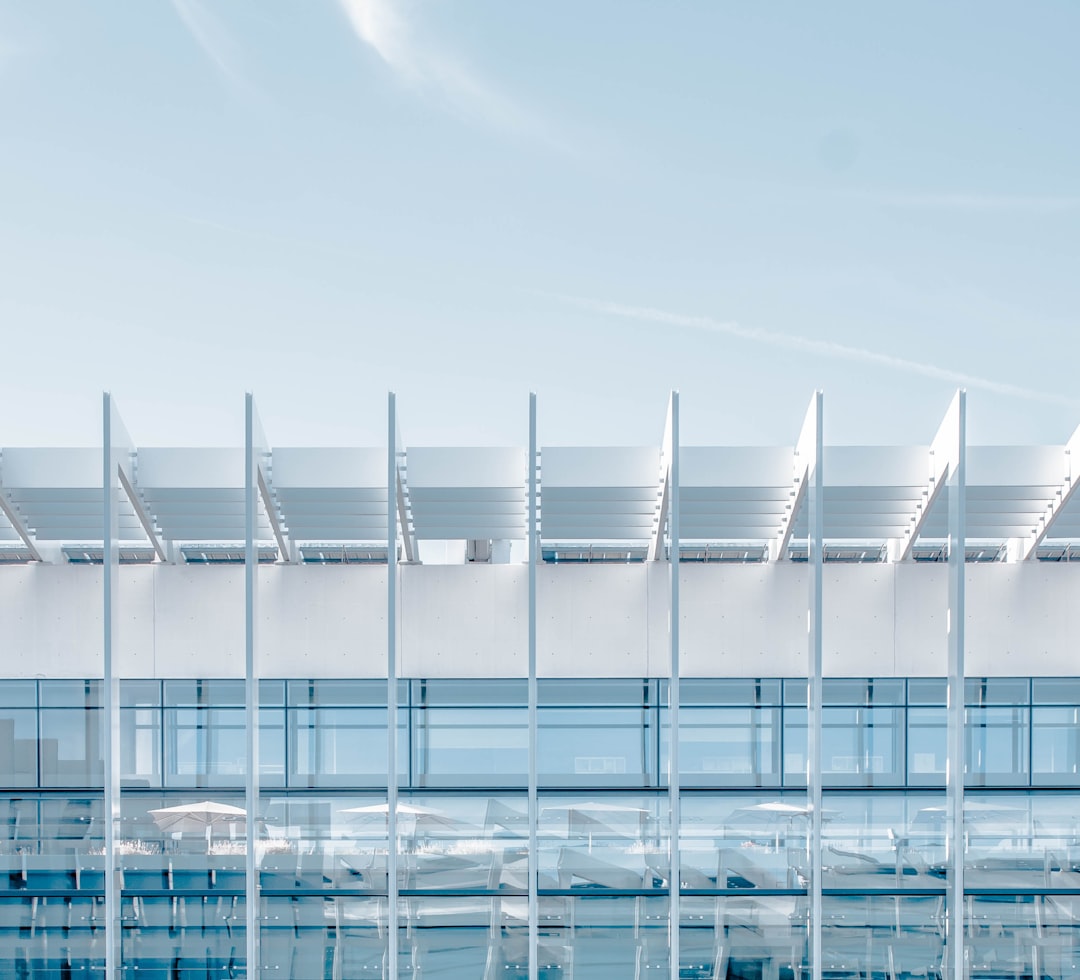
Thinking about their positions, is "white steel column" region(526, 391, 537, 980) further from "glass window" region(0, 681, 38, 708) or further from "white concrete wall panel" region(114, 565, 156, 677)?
"glass window" region(0, 681, 38, 708)

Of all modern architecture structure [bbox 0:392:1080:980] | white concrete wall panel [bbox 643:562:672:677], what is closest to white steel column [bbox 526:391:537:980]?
modern architecture structure [bbox 0:392:1080:980]

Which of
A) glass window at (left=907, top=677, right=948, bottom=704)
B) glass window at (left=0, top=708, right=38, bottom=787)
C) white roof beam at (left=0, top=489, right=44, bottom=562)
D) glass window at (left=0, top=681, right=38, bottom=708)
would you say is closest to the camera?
white roof beam at (left=0, top=489, right=44, bottom=562)

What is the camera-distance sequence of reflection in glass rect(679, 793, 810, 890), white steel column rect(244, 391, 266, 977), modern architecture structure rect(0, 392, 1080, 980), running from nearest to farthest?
1. white steel column rect(244, 391, 266, 977)
2. modern architecture structure rect(0, 392, 1080, 980)
3. reflection in glass rect(679, 793, 810, 890)

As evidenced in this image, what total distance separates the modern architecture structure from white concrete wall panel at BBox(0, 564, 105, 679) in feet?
0.17

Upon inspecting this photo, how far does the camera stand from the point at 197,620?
18141 millimetres

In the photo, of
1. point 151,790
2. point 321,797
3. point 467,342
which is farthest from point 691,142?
point 151,790

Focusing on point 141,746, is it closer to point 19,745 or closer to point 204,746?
point 204,746

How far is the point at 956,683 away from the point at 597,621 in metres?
5.98

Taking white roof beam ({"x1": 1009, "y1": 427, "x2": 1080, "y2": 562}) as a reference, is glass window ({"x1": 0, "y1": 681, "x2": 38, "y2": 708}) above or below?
below

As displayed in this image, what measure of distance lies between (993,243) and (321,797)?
75.0 feet

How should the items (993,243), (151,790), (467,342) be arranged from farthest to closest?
(467,342)
(993,243)
(151,790)

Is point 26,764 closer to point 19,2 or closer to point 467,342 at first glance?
point 19,2

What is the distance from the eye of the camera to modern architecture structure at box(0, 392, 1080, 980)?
15.6 meters

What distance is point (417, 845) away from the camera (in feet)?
53.6
